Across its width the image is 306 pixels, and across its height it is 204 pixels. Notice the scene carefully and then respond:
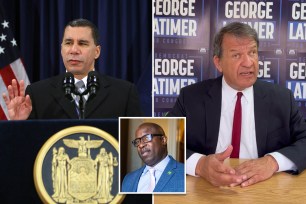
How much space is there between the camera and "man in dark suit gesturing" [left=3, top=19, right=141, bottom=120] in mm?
1179

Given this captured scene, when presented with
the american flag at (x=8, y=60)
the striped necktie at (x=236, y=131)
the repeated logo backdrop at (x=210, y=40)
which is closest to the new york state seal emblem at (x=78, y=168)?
the striped necktie at (x=236, y=131)

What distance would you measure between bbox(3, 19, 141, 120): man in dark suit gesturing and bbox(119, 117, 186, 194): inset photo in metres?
0.30

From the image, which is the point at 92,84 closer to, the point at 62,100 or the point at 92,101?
the point at 92,101

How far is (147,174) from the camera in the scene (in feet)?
2.83

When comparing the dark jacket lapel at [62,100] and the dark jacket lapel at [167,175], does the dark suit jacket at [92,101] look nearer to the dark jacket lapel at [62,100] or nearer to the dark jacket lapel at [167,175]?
the dark jacket lapel at [62,100]

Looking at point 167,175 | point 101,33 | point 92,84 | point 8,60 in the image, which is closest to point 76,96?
point 92,84

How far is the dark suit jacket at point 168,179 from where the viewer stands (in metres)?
0.86

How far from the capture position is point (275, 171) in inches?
50.1

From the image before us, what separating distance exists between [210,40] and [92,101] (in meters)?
2.96

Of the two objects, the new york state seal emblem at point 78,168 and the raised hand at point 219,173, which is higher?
the new york state seal emblem at point 78,168

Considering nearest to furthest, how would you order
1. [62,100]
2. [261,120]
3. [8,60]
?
1. [62,100]
2. [261,120]
3. [8,60]

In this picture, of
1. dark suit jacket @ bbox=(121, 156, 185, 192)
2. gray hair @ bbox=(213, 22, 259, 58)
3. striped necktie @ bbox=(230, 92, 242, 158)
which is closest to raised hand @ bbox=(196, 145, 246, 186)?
dark suit jacket @ bbox=(121, 156, 185, 192)

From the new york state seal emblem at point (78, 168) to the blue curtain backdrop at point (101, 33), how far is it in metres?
3.21

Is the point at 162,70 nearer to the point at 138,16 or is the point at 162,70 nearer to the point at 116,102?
the point at 138,16
